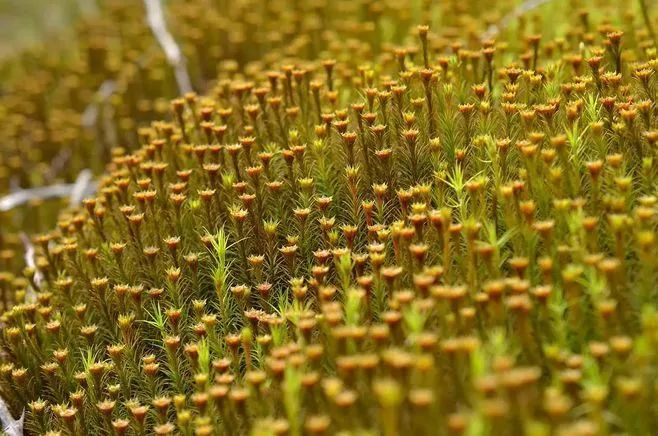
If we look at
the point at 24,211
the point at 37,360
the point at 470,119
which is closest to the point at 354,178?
the point at 470,119

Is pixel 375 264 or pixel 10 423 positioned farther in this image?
pixel 10 423

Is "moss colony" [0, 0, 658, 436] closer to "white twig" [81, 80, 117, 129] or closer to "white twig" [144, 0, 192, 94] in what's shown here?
"white twig" [144, 0, 192, 94]

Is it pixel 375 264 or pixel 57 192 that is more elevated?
pixel 375 264

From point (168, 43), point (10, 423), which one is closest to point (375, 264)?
point (10, 423)

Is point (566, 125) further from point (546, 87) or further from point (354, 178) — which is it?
point (354, 178)

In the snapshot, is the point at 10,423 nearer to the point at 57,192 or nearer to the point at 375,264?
the point at 375,264

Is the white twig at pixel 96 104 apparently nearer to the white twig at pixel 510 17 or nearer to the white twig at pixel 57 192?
the white twig at pixel 57 192
